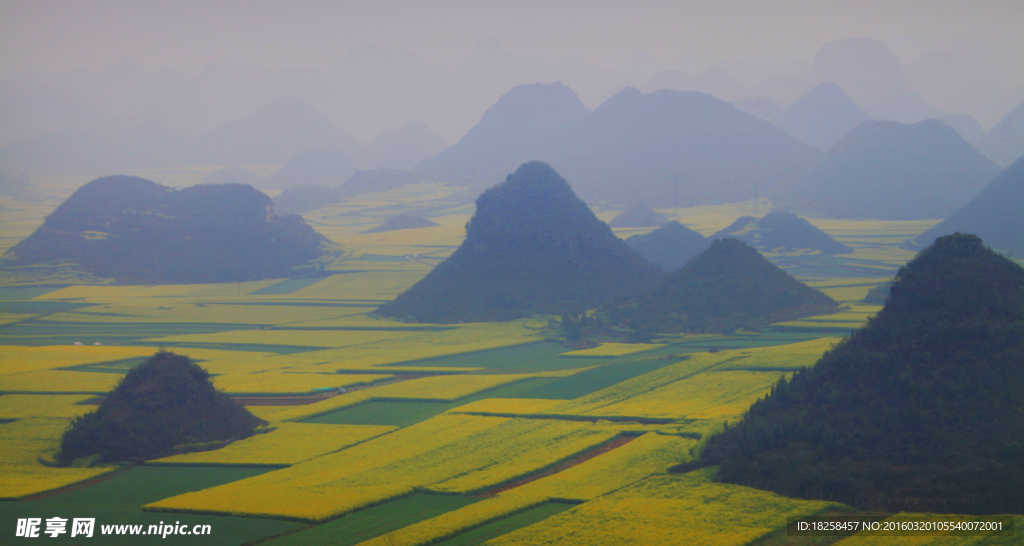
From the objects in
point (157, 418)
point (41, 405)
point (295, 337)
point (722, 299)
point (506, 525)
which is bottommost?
point (506, 525)

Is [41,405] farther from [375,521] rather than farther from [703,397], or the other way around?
[703,397]

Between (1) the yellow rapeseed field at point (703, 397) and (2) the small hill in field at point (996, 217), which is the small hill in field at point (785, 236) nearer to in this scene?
(2) the small hill in field at point (996, 217)

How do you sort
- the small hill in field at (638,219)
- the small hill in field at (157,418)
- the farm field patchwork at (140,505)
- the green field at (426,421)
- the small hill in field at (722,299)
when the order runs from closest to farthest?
the farm field patchwork at (140,505) → the green field at (426,421) → the small hill in field at (157,418) → the small hill in field at (722,299) → the small hill in field at (638,219)

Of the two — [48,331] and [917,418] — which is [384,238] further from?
[917,418]

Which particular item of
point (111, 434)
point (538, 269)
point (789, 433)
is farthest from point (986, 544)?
point (538, 269)

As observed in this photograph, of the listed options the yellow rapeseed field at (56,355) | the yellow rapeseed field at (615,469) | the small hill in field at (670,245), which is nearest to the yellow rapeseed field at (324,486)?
the yellow rapeseed field at (615,469)

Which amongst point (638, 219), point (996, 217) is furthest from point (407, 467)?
point (638, 219)
